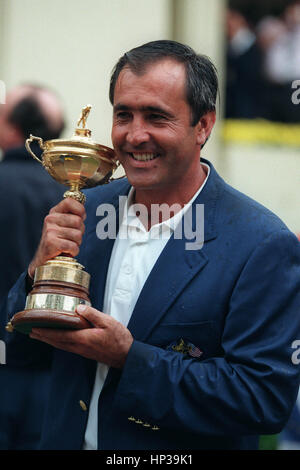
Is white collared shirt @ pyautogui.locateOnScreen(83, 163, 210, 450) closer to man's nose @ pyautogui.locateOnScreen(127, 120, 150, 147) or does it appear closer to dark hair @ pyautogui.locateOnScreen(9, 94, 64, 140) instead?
man's nose @ pyautogui.locateOnScreen(127, 120, 150, 147)

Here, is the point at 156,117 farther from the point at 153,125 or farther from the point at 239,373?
the point at 239,373

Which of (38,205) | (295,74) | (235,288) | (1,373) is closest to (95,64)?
(295,74)

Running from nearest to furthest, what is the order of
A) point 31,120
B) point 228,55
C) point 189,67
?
point 189,67 → point 31,120 → point 228,55

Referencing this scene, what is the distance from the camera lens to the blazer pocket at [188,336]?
2.52m

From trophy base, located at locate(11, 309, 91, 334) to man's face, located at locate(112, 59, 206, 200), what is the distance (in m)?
0.54

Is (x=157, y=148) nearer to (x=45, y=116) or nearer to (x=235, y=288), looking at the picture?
(x=235, y=288)

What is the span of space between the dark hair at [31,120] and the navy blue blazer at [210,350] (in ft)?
6.23

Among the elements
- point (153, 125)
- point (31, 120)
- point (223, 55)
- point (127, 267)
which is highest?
point (223, 55)

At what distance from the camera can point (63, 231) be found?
8.49 feet

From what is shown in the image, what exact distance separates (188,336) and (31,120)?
2.30 metres

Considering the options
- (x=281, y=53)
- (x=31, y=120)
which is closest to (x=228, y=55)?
(x=281, y=53)

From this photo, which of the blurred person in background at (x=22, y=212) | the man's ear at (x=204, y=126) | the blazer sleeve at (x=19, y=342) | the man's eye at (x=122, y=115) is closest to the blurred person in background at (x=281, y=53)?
the blurred person in background at (x=22, y=212)

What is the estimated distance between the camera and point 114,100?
2686 mm

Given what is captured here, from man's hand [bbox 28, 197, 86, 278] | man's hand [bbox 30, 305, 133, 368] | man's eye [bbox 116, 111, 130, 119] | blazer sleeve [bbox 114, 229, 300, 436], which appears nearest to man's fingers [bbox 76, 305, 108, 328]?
man's hand [bbox 30, 305, 133, 368]
